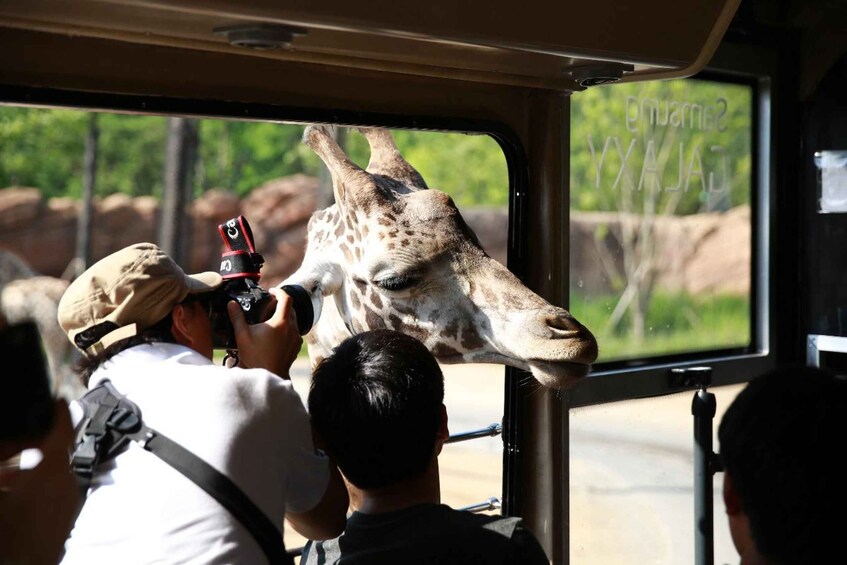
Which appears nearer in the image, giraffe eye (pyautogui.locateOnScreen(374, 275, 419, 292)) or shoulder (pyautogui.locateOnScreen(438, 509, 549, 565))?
shoulder (pyautogui.locateOnScreen(438, 509, 549, 565))

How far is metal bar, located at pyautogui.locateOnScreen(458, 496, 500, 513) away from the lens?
245cm

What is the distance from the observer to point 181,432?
1.56 meters

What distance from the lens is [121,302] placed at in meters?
1.68

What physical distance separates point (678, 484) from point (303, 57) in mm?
2159

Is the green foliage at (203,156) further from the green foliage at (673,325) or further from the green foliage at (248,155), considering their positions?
the green foliage at (673,325)

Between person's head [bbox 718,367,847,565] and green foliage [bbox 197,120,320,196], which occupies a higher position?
green foliage [bbox 197,120,320,196]

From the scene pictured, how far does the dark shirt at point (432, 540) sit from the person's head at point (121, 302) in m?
0.48

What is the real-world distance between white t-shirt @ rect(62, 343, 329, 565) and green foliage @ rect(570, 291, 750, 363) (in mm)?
1418

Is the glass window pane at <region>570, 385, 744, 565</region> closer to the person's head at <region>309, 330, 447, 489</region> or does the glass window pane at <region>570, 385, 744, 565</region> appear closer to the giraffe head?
the giraffe head

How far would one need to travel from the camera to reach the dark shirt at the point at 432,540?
A: 155 centimetres

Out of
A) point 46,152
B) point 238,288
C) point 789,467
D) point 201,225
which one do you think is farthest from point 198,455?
Result: point 201,225

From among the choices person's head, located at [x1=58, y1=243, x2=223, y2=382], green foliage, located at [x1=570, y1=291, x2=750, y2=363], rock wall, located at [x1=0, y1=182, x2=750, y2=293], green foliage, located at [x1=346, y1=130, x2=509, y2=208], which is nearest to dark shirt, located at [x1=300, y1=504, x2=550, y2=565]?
person's head, located at [x1=58, y1=243, x2=223, y2=382]

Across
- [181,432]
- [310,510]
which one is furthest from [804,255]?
[181,432]

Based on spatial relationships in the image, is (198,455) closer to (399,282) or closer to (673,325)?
(399,282)
